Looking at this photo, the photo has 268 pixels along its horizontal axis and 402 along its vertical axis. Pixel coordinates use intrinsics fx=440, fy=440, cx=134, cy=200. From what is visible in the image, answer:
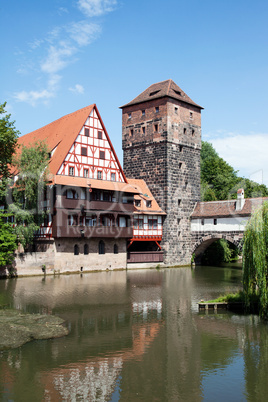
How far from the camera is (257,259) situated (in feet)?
70.2

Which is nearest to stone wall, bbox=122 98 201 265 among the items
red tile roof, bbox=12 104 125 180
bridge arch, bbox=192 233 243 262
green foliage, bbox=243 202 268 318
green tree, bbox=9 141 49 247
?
bridge arch, bbox=192 233 243 262

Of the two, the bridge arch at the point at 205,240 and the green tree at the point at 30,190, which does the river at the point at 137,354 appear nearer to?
the green tree at the point at 30,190

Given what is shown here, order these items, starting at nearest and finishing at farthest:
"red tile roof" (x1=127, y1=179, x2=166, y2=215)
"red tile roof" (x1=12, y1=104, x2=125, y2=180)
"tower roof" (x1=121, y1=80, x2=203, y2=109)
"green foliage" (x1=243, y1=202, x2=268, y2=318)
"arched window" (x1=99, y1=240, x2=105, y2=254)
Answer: "green foliage" (x1=243, y1=202, x2=268, y2=318) → "red tile roof" (x1=12, y1=104, x2=125, y2=180) → "arched window" (x1=99, y1=240, x2=105, y2=254) → "red tile roof" (x1=127, y1=179, x2=166, y2=215) → "tower roof" (x1=121, y1=80, x2=203, y2=109)

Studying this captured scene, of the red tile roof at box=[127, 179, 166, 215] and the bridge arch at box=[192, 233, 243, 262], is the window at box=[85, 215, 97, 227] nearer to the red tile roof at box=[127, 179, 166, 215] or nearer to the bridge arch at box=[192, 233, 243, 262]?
the red tile roof at box=[127, 179, 166, 215]

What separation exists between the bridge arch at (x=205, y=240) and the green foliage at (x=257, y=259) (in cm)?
2601

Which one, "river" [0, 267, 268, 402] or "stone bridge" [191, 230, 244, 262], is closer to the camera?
"river" [0, 267, 268, 402]

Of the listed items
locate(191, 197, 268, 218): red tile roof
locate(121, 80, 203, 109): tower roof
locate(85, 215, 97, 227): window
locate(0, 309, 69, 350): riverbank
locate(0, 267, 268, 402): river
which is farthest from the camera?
locate(121, 80, 203, 109): tower roof

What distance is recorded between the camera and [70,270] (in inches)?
1635

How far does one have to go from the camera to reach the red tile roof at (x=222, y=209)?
156 feet

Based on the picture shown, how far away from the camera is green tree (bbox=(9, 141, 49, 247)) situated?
39875mm

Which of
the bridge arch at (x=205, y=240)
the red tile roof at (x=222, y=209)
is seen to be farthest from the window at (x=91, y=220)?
the bridge arch at (x=205, y=240)

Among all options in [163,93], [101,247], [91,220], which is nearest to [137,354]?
[91,220]

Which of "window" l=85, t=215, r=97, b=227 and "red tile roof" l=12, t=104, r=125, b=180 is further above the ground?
"red tile roof" l=12, t=104, r=125, b=180

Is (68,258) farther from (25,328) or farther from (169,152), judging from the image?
(25,328)
